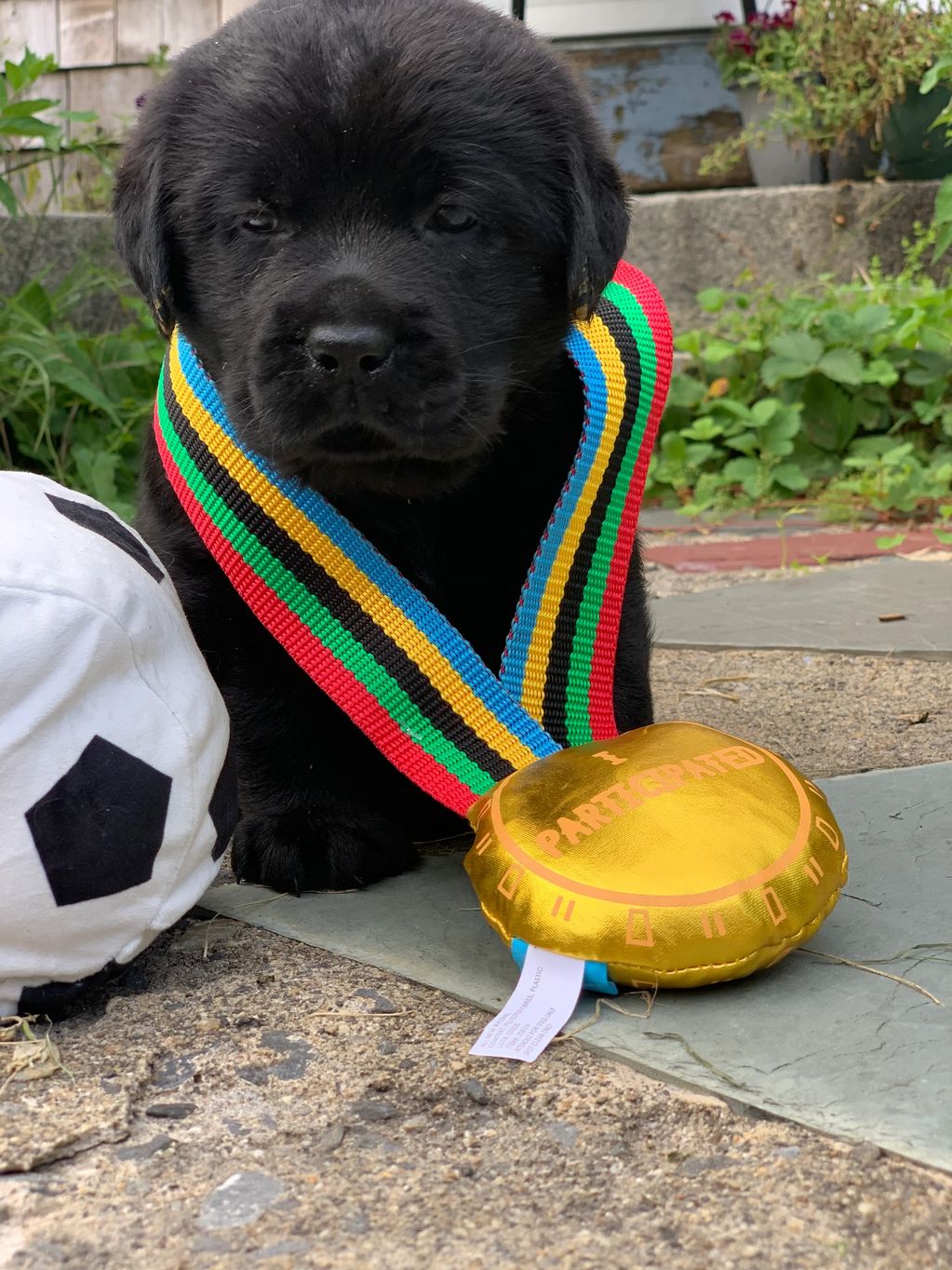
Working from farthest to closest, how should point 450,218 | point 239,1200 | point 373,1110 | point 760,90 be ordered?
point 760,90
point 450,218
point 373,1110
point 239,1200

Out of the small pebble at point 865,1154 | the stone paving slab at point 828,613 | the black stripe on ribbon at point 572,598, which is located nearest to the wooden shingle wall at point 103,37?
the stone paving slab at point 828,613

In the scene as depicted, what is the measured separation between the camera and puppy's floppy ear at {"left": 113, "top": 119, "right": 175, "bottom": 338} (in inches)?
70.6

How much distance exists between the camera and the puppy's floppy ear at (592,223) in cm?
178

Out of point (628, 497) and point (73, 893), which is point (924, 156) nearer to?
point (628, 497)

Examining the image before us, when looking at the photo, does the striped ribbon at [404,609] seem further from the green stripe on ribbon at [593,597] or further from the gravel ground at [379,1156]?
the gravel ground at [379,1156]

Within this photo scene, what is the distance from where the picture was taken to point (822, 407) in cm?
479

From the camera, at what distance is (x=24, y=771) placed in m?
1.35

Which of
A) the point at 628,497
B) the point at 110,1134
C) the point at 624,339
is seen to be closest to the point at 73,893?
the point at 110,1134

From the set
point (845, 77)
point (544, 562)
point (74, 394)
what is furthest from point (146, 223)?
point (845, 77)

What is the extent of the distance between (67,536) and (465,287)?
0.55 m

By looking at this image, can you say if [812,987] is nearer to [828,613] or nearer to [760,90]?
[828,613]

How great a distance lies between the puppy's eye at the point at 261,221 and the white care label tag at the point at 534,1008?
87cm

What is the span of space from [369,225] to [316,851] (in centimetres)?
76

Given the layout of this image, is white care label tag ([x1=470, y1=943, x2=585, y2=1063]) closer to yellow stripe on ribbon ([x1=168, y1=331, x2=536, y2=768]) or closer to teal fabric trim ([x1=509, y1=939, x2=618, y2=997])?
teal fabric trim ([x1=509, y1=939, x2=618, y2=997])
